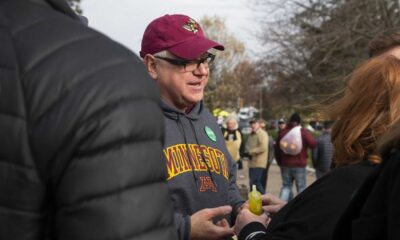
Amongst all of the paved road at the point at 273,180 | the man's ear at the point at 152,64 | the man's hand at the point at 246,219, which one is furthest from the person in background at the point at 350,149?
the paved road at the point at 273,180

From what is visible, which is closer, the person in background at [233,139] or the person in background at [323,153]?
the person in background at [323,153]

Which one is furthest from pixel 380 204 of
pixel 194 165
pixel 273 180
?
pixel 273 180

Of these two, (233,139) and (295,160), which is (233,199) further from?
(233,139)

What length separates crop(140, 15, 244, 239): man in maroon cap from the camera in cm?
255

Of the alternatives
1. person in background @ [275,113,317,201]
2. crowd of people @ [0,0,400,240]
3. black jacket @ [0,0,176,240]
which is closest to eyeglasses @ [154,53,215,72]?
crowd of people @ [0,0,400,240]

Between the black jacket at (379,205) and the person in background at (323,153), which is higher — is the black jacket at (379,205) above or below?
above

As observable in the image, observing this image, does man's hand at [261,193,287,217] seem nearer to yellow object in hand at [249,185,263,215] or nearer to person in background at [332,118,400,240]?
yellow object in hand at [249,185,263,215]

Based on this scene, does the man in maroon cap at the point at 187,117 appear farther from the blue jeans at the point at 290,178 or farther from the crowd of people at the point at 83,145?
the blue jeans at the point at 290,178

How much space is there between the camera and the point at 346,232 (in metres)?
1.41

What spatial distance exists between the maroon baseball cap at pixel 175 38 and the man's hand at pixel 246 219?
2.46ft

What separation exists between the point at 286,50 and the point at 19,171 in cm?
2264

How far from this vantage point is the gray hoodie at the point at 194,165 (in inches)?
99.3

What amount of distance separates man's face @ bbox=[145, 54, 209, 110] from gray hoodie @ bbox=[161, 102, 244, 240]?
64 mm

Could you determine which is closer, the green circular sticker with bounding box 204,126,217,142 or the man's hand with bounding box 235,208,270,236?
the man's hand with bounding box 235,208,270,236
